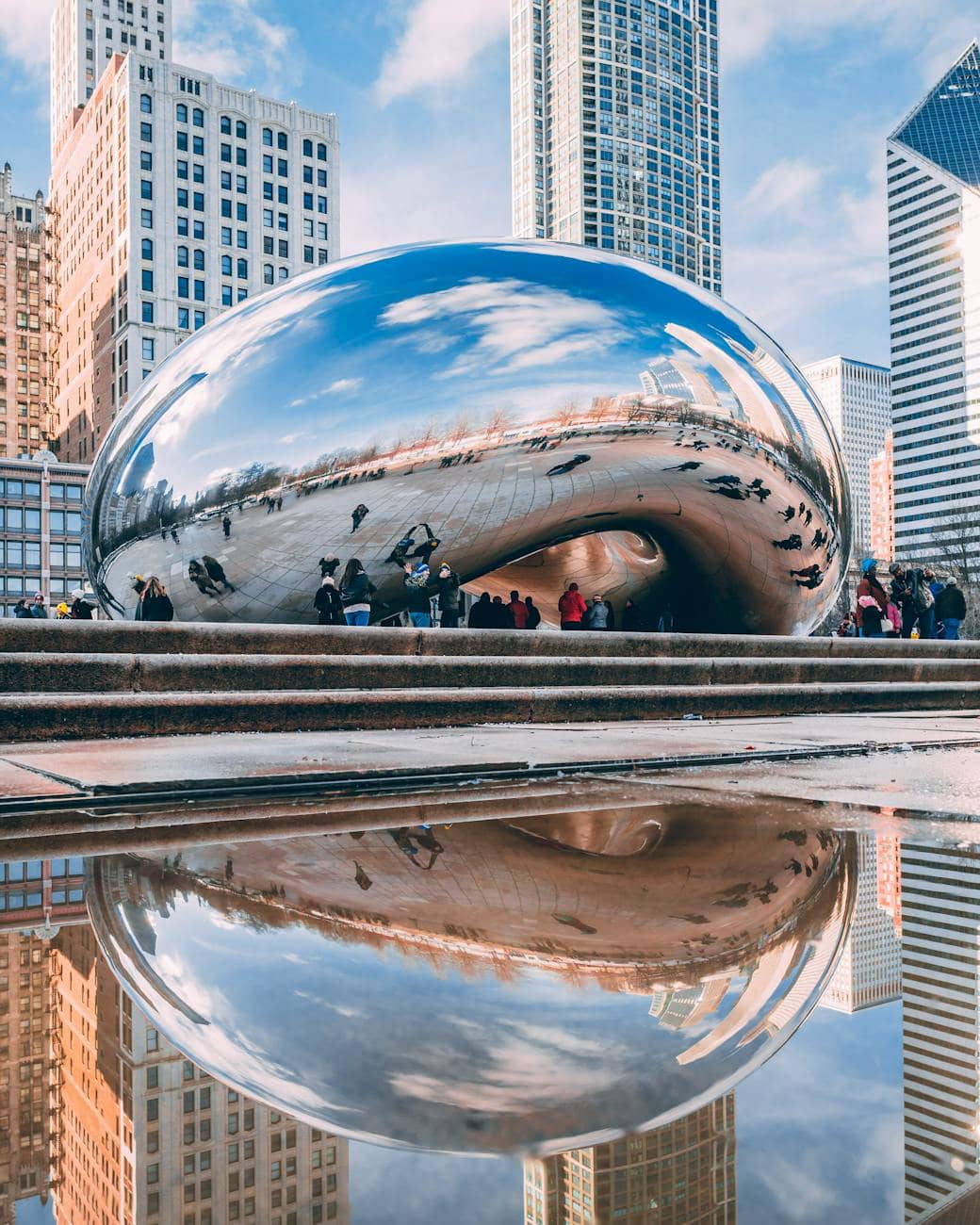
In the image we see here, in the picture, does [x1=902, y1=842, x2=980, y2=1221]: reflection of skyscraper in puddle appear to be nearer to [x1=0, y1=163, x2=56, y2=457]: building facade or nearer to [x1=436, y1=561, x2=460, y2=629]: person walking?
[x1=436, y1=561, x2=460, y2=629]: person walking

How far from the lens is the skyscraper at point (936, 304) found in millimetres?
130500

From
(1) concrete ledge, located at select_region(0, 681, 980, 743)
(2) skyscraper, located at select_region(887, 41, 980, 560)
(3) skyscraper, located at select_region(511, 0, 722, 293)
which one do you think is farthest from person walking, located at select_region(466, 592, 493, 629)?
(3) skyscraper, located at select_region(511, 0, 722, 293)

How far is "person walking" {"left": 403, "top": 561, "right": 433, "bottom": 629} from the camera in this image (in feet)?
38.6

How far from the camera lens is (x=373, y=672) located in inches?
325

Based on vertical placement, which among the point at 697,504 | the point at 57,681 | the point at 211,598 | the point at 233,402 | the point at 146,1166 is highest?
the point at 233,402

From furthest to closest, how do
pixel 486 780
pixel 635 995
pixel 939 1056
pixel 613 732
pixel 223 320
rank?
pixel 223 320, pixel 613 732, pixel 486 780, pixel 635 995, pixel 939 1056

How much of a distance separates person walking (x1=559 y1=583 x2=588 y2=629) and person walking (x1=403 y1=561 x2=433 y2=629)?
192 centimetres

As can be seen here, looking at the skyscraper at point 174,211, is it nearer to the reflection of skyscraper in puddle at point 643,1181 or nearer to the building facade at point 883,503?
the reflection of skyscraper in puddle at point 643,1181

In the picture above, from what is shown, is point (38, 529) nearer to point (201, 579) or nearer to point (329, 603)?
point (201, 579)

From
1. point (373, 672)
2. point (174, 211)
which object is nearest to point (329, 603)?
point (373, 672)

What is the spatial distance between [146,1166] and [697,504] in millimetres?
11656

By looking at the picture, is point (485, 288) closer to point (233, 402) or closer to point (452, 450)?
point (452, 450)

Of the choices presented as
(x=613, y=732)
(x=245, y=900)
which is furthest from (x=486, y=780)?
(x=613, y=732)

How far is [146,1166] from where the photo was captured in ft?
4.16
